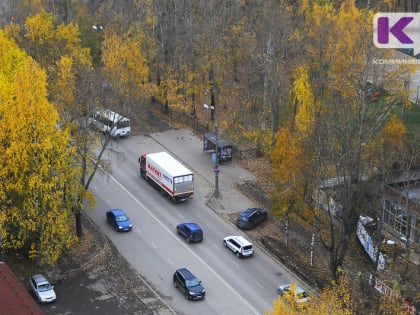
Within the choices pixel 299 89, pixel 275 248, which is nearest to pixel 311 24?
pixel 299 89

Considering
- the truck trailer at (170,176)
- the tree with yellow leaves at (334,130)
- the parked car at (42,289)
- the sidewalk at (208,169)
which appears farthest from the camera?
the sidewalk at (208,169)

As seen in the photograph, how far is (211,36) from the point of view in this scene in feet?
226

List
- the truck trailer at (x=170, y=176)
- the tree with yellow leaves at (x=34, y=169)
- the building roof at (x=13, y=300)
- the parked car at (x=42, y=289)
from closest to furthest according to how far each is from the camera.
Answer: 1. the building roof at (x=13, y=300)
2. the tree with yellow leaves at (x=34, y=169)
3. the parked car at (x=42, y=289)
4. the truck trailer at (x=170, y=176)

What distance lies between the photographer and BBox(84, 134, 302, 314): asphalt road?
4300 cm

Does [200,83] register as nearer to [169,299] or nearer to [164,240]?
[164,240]

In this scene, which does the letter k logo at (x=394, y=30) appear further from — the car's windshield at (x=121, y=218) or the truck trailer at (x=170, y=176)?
the car's windshield at (x=121, y=218)

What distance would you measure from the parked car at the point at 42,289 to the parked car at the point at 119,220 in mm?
8168

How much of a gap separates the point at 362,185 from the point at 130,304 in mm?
16970

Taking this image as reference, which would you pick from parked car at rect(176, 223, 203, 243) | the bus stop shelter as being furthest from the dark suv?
the bus stop shelter

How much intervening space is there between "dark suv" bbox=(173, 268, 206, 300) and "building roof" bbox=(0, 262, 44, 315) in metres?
10.8

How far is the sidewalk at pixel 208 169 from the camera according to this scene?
54625 mm

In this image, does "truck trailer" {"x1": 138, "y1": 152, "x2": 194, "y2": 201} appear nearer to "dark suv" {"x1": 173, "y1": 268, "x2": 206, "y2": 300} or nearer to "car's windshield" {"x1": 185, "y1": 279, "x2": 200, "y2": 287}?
"dark suv" {"x1": 173, "y1": 268, "x2": 206, "y2": 300}

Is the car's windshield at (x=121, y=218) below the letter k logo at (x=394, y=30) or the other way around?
below

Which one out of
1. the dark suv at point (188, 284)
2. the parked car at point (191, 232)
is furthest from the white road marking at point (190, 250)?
the dark suv at point (188, 284)
